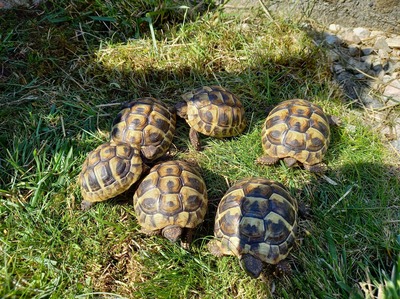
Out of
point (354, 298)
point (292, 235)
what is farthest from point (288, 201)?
point (354, 298)

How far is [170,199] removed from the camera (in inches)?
106

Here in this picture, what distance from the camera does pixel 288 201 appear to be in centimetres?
273

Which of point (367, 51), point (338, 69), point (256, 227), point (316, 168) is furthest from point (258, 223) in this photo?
point (367, 51)

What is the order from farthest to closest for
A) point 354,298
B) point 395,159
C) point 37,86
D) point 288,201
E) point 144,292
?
point 37,86
point 395,159
point 288,201
point 144,292
point 354,298

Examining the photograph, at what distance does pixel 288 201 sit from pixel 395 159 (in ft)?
3.91

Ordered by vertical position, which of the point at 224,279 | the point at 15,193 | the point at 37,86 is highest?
the point at 37,86

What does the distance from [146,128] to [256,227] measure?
117 cm

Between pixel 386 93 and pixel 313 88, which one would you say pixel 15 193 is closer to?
pixel 313 88

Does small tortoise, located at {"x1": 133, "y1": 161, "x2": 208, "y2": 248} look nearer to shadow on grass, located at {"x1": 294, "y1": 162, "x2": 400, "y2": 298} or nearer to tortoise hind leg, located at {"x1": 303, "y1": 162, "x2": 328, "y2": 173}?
shadow on grass, located at {"x1": 294, "y1": 162, "x2": 400, "y2": 298}

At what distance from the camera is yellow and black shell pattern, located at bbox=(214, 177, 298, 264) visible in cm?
256

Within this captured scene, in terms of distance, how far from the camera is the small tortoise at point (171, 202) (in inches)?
106

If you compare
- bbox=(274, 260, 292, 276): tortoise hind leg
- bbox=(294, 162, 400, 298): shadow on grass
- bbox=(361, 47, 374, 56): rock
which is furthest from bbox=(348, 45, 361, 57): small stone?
bbox=(274, 260, 292, 276): tortoise hind leg

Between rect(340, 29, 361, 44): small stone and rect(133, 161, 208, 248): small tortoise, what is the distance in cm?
243

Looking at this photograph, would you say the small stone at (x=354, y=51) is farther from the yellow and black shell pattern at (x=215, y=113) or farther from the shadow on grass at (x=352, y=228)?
the yellow and black shell pattern at (x=215, y=113)
